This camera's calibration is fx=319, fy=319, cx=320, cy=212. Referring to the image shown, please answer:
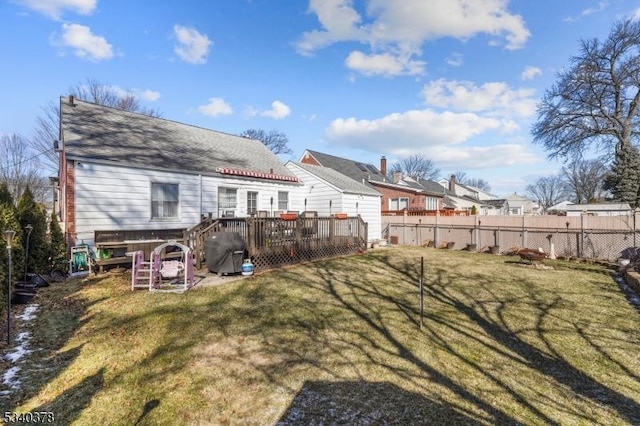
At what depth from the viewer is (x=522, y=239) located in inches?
543

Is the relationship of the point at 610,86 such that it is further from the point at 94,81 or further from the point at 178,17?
the point at 94,81

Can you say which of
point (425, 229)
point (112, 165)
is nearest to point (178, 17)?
point (112, 165)

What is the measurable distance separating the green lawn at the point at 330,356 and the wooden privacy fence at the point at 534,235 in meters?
5.72

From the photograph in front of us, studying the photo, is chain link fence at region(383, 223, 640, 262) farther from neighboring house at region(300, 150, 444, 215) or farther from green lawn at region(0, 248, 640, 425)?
neighboring house at region(300, 150, 444, 215)

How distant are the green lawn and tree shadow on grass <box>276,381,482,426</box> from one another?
0.02 metres

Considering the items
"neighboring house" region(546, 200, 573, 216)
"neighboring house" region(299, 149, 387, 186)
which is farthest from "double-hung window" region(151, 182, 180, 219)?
"neighboring house" region(546, 200, 573, 216)

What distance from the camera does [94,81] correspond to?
87.6 feet

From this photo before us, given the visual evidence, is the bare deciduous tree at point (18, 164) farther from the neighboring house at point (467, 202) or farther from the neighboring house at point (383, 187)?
the neighboring house at point (467, 202)

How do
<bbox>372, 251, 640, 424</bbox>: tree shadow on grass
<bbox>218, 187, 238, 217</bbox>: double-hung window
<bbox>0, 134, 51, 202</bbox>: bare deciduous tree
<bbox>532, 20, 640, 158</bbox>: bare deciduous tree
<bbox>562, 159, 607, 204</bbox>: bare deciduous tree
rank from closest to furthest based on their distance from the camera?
<bbox>372, 251, 640, 424</bbox>: tree shadow on grass, <bbox>218, 187, 238, 217</bbox>: double-hung window, <bbox>532, 20, 640, 158</bbox>: bare deciduous tree, <bbox>0, 134, 51, 202</bbox>: bare deciduous tree, <bbox>562, 159, 607, 204</bbox>: bare deciduous tree

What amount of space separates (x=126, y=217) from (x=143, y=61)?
9.71 meters

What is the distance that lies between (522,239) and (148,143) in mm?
15661

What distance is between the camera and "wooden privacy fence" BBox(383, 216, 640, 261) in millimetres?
11570

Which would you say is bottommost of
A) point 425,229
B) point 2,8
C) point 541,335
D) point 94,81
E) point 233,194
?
point 541,335

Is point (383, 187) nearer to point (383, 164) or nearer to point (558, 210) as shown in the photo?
point (383, 164)
